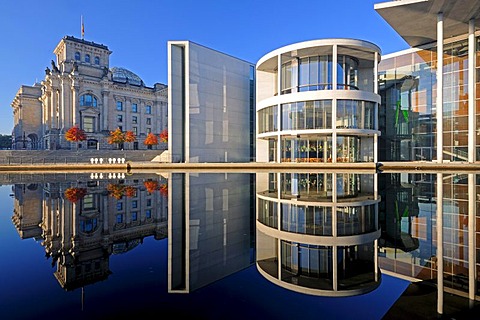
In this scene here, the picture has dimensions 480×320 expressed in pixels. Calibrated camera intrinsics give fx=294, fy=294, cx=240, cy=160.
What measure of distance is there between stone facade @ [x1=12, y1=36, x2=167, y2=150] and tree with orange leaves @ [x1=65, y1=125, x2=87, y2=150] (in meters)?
1.58

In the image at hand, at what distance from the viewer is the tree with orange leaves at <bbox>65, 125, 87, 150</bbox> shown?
60.6 metres

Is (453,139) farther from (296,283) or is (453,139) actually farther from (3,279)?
(3,279)

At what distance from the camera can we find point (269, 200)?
11.6 meters

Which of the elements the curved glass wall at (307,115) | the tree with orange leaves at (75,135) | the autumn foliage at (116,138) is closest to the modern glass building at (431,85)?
the curved glass wall at (307,115)

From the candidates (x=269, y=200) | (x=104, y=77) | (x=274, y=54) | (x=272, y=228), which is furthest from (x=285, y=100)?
(x=104, y=77)

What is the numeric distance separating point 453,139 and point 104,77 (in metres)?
67.1

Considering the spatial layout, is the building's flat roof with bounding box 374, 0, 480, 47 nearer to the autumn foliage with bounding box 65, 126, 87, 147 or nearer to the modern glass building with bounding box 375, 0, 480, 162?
the modern glass building with bounding box 375, 0, 480, 162

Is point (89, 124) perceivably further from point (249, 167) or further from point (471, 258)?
point (471, 258)

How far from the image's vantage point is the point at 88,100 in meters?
66.2

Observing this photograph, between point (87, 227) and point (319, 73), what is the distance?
3232 centimetres

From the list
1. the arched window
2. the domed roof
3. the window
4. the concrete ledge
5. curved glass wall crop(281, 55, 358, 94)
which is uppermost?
the domed roof

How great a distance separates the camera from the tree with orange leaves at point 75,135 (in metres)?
60.6

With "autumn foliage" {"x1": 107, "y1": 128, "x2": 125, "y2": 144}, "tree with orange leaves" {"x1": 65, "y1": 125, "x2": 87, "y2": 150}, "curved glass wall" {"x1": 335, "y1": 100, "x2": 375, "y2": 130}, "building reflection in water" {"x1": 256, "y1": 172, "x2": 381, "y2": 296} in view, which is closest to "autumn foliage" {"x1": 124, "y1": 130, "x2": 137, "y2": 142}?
"autumn foliage" {"x1": 107, "y1": 128, "x2": 125, "y2": 144}

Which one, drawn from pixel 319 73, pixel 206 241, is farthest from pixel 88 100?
pixel 206 241
